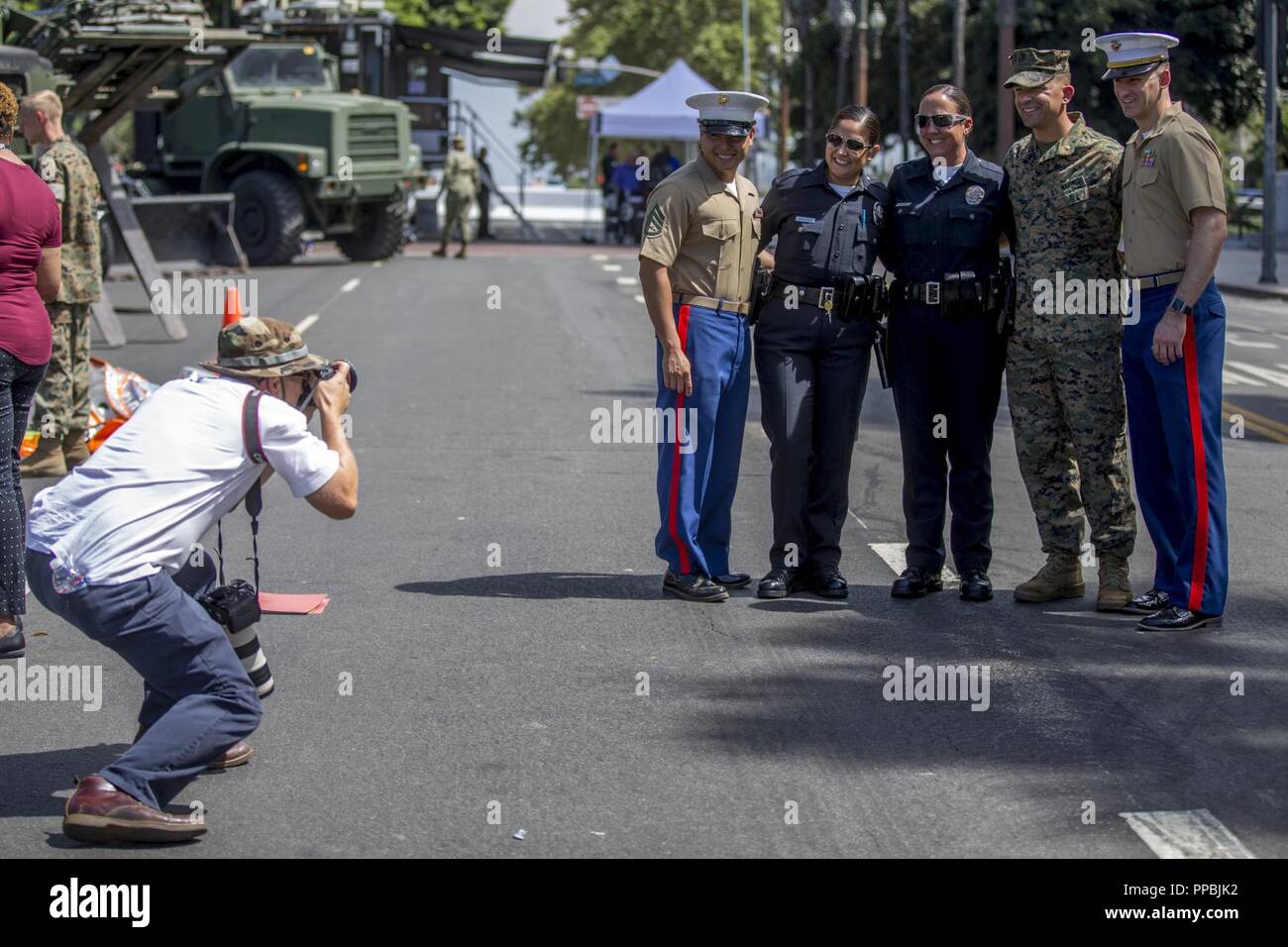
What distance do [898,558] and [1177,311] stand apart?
6.49ft

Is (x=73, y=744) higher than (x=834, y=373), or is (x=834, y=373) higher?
(x=834, y=373)

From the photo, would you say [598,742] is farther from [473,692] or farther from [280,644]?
[280,644]

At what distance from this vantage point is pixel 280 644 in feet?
21.6

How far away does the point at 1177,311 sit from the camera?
6.57m

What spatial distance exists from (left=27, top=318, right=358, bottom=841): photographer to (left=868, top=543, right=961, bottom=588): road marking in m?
3.28

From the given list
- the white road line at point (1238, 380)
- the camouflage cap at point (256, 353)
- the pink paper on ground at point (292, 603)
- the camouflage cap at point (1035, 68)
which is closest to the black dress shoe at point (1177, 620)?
the camouflage cap at point (1035, 68)

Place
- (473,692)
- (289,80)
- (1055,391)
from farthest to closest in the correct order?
(289,80) < (1055,391) < (473,692)

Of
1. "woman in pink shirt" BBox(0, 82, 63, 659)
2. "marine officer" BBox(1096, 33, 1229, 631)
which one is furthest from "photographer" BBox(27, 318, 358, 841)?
"marine officer" BBox(1096, 33, 1229, 631)

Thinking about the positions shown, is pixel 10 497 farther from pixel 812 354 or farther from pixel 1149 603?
pixel 1149 603

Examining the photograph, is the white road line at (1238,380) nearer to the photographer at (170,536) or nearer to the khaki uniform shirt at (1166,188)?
the khaki uniform shirt at (1166,188)

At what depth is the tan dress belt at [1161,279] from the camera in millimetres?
6695
